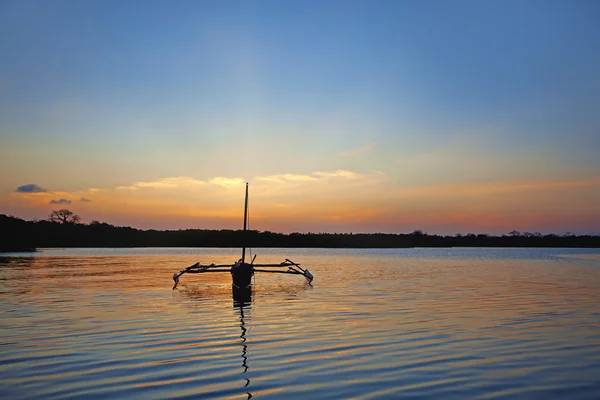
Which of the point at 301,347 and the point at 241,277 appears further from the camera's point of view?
the point at 241,277

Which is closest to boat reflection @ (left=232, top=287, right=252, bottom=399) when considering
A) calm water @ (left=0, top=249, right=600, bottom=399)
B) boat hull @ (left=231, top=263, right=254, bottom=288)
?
calm water @ (left=0, top=249, right=600, bottom=399)

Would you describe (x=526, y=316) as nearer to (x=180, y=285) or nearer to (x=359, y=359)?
(x=359, y=359)

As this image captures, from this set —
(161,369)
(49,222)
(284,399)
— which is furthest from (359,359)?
(49,222)

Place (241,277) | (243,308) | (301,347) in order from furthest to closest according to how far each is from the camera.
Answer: (241,277), (243,308), (301,347)

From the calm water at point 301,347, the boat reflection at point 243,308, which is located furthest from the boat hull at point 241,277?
the calm water at point 301,347

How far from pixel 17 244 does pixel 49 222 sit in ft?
197

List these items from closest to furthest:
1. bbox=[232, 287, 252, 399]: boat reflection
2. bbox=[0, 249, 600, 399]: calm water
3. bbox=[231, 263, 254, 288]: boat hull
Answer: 1. bbox=[0, 249, 600, 399]: calm water
2. bbox=[232, 287, 252, 399]: boat reflection
3. bbox=[231, 263, 254, 288]: boat hull

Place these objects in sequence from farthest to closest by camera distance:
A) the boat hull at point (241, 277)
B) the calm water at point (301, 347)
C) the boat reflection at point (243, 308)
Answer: the boat hull at point (241, 277) → the boat reflection at point (243, 308) → the calm water at point (301, 347)

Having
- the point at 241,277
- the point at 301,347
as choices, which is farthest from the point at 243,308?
the point at 301,347

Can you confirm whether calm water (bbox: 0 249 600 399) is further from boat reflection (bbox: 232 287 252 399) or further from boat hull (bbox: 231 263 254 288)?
boat hull (bbox: 231 263 254 288)

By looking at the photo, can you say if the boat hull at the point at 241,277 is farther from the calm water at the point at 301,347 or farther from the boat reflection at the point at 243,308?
the calm water at the point at 301,347

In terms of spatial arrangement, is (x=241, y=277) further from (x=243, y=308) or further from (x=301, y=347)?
(x=301, y=347)

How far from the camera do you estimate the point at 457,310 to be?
2634 centimetres

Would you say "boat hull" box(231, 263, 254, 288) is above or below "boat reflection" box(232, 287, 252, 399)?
above
